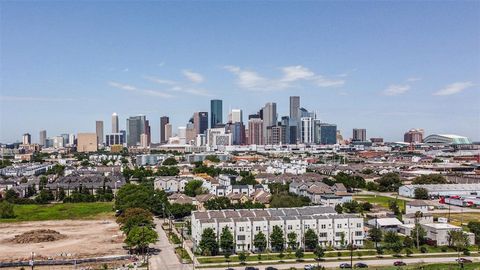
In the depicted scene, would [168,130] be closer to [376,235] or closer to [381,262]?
[376,235]

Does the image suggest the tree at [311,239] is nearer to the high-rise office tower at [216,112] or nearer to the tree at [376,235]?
the tree at [376,235]

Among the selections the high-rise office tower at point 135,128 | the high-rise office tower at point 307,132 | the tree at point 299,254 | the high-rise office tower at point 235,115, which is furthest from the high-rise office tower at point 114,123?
the tree at point 299,254

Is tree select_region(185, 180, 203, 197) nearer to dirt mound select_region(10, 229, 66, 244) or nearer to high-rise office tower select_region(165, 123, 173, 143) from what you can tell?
dirt mound select_region(10, 229, 66, 244)

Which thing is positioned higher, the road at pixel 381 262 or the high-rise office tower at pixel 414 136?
the high-rise office tower at pixel 414 136

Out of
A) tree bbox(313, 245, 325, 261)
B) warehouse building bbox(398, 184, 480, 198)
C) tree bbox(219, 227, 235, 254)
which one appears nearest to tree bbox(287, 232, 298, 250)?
tree bbox(313, 245, 325, 261)

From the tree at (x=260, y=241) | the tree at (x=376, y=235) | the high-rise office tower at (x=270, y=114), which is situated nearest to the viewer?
the tree at (x=260, y=241)

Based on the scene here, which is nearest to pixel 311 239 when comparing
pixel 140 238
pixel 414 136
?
pixel 140 238
